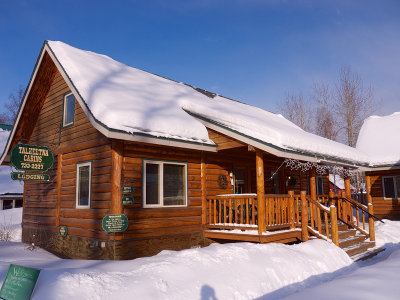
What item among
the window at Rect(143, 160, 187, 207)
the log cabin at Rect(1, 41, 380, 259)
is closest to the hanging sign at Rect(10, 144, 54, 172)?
the log cabin at Rect(1, 41, 380, 259)

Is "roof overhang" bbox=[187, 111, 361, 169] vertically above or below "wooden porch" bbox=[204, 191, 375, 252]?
above

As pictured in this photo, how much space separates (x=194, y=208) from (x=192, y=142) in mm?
2244

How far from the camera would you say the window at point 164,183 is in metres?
9.70

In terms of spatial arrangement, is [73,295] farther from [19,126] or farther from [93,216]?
[19,126]

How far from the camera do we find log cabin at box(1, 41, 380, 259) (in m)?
9.11

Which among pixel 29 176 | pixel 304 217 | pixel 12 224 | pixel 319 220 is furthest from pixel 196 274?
pixel 12 224

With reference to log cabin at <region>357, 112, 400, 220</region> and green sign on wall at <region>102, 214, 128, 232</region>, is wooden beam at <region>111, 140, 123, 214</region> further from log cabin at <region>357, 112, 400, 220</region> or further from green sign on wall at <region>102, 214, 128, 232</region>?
log cabin at <region>357, 112, 400, 220</region>

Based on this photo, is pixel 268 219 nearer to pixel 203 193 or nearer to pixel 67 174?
pixel 203 193

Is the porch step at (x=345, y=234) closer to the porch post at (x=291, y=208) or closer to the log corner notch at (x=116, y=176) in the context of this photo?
the porch post at (x=291, y=208)

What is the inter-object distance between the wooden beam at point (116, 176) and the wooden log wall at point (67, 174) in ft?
1.13

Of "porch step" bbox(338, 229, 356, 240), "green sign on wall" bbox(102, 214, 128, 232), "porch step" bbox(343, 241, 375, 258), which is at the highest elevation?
"green sign on wall" bbox(102, 214, 128, 232)

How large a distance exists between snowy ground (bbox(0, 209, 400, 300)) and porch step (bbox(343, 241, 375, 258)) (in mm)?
1082

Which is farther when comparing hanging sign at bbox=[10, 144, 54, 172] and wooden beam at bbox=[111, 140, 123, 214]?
hanging sign at bbox=[10, 144, 54, 172]

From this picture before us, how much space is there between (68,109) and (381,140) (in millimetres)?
17950
